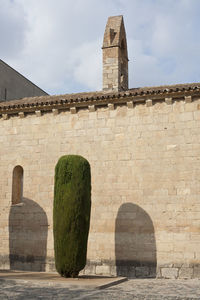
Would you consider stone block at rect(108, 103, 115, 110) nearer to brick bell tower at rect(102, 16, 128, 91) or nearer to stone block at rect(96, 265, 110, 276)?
brick bell tower at rect(102, 16, 128, 91)

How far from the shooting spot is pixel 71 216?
1166 centimetres

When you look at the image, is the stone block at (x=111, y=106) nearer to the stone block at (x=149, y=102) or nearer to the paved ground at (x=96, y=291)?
the stone block at (x=149, y=102)

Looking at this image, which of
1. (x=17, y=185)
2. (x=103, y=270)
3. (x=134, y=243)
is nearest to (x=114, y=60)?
(x=17, y=185)

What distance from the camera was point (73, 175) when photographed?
12.0m

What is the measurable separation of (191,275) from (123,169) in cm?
403

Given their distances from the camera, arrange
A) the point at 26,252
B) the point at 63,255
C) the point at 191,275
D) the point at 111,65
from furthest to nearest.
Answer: the point at 111,65 → the point at 26,252 → the point at 191,275 → the point at 63,255

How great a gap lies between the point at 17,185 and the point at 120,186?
13.6ft

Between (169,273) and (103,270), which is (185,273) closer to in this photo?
(169,273)

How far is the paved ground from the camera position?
862 centimetres

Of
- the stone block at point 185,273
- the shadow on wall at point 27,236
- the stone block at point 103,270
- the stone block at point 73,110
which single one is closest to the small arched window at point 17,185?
the shadow on wall at point 27,236

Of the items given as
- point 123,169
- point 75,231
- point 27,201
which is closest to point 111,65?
point 123,169

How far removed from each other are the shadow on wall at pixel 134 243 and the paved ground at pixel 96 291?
1718 millimetres

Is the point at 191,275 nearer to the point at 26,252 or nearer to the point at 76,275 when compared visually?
the point at 76,275

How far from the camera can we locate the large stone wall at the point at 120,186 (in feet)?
42.6
